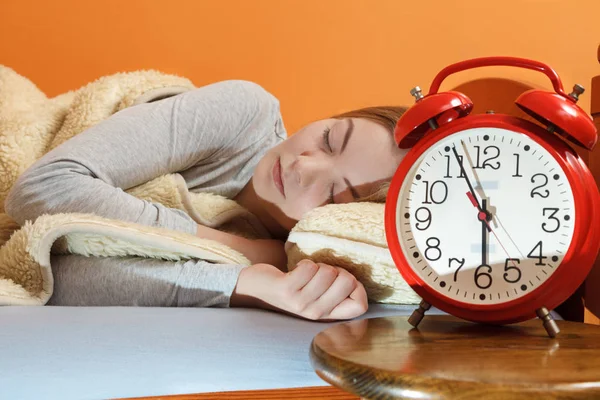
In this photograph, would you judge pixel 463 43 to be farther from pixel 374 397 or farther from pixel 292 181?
pixel 374 397

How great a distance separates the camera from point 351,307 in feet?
2.59

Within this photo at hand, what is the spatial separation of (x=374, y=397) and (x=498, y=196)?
11.0 inches

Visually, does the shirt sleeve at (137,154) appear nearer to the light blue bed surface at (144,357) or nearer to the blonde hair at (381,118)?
the blonde hair at (381,118)

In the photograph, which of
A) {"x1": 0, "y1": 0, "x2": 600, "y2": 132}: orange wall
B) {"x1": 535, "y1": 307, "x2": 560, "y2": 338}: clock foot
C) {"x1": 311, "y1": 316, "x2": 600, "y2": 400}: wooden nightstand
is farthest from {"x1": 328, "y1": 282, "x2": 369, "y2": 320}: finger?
{"x1": 0, "y1": 0, "x2": 600, "y2": 132}: orange wall

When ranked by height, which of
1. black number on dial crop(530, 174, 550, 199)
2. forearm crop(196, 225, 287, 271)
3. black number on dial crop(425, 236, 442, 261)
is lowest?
forearm crop(196, 225, 287, 271)

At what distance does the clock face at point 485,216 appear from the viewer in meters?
0.60

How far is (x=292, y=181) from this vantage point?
1.18 meters

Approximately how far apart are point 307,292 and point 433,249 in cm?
21

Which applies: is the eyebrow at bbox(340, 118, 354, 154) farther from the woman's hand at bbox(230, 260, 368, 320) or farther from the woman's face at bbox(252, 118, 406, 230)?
the woman's hand at bbox(230, 260, 368, 320)

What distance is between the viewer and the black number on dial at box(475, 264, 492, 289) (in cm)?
61

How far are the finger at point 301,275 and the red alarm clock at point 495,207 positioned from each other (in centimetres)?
19

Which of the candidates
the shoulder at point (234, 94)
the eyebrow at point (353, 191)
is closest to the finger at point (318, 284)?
the eyebrow at point (353, 191)

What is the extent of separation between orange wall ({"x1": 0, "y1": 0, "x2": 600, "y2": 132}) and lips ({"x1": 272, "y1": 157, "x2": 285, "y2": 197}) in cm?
59

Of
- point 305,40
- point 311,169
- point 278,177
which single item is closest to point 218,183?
point 278,177
